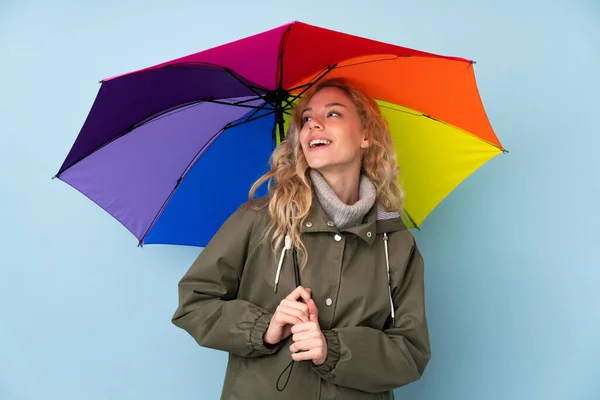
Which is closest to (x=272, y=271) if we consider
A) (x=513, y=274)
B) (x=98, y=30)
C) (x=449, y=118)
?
(x=449, y=118)

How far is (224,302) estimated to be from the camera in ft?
6.24

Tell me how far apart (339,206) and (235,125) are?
525mm

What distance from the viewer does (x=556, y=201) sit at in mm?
2803

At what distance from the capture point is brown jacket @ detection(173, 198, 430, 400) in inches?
72.3

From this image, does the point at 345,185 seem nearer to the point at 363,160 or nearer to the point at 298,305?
the point at 363,160

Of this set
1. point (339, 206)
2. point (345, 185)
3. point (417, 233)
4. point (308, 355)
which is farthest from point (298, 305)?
point (417, 233)

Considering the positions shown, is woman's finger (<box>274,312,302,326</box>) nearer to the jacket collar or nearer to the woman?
the woman

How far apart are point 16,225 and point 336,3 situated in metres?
1.84

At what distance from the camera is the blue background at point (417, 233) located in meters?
2.77

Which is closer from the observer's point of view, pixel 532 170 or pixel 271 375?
pixel 271 375

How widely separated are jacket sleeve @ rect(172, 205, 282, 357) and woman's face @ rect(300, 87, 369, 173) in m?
0.30

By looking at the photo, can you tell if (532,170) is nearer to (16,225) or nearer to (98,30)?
(98,30)

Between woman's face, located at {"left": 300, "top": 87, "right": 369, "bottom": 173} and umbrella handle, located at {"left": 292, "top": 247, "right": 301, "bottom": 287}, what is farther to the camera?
woman's face, located at {"left": 300, "top": 87, "right": 369, "bottom": 173}

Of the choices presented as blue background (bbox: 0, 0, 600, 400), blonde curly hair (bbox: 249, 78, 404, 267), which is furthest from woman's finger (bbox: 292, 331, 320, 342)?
blue background (bbox: 0, 0, 600, 400)
